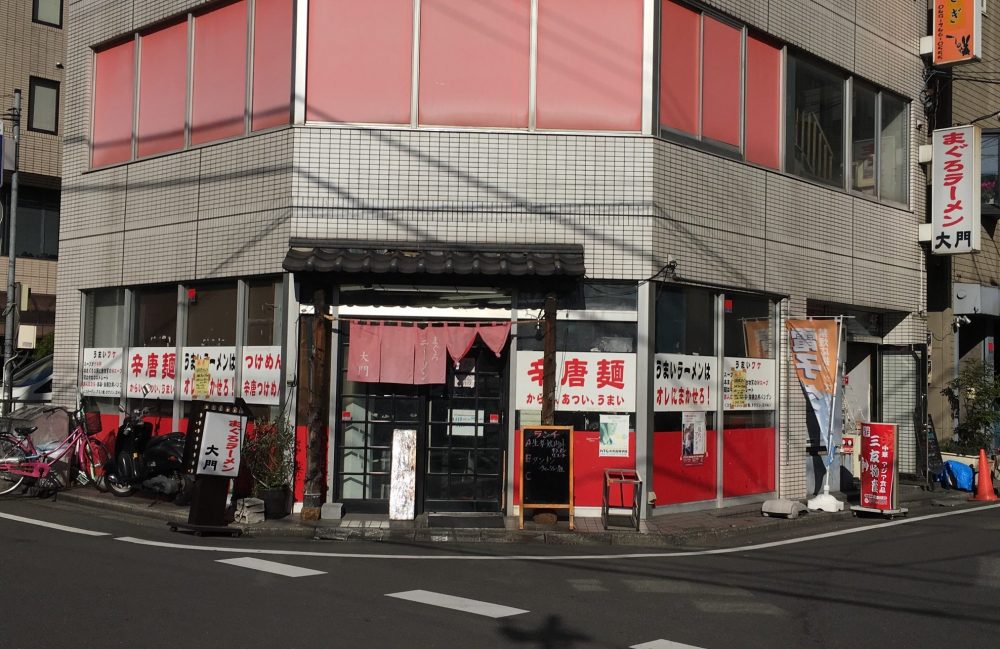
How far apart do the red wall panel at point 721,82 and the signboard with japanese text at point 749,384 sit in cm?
336

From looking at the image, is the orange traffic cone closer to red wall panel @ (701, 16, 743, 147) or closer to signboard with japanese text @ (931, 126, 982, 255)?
signboard with japanese text @ (931, 126, 982, 255)

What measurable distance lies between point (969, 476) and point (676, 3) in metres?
10.1

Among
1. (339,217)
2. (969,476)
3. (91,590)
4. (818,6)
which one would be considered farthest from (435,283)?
(969,476)

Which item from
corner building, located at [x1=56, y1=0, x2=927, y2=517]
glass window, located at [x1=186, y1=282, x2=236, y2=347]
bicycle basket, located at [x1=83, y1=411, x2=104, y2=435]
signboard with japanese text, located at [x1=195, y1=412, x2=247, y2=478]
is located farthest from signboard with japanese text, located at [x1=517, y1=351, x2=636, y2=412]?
bicycle basket, located at [x1=83, y1=411, x2=104, y2=435]

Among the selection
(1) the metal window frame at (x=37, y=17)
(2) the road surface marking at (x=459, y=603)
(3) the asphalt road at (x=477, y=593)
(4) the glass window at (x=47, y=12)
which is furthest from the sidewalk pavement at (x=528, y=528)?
(4) the glass window at (x=47, y=12)

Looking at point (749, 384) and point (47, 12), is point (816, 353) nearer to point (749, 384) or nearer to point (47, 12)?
point (749, 384)

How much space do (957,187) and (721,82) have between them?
19.5 feet

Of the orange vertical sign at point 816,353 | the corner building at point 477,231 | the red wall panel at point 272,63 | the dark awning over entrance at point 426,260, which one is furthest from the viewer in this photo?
the orange vertical sign at point 816,353

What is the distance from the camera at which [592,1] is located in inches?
537

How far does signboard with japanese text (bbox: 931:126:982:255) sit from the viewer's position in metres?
17.7

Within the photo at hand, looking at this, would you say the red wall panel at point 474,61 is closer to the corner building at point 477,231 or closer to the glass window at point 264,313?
the corner building at point 477,231

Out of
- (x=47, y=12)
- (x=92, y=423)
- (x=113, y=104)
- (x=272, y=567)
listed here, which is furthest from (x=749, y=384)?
(x=47, y=12)

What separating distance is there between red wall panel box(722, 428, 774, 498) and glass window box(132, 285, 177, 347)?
864 centimetres

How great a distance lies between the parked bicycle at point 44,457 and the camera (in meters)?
14.2
